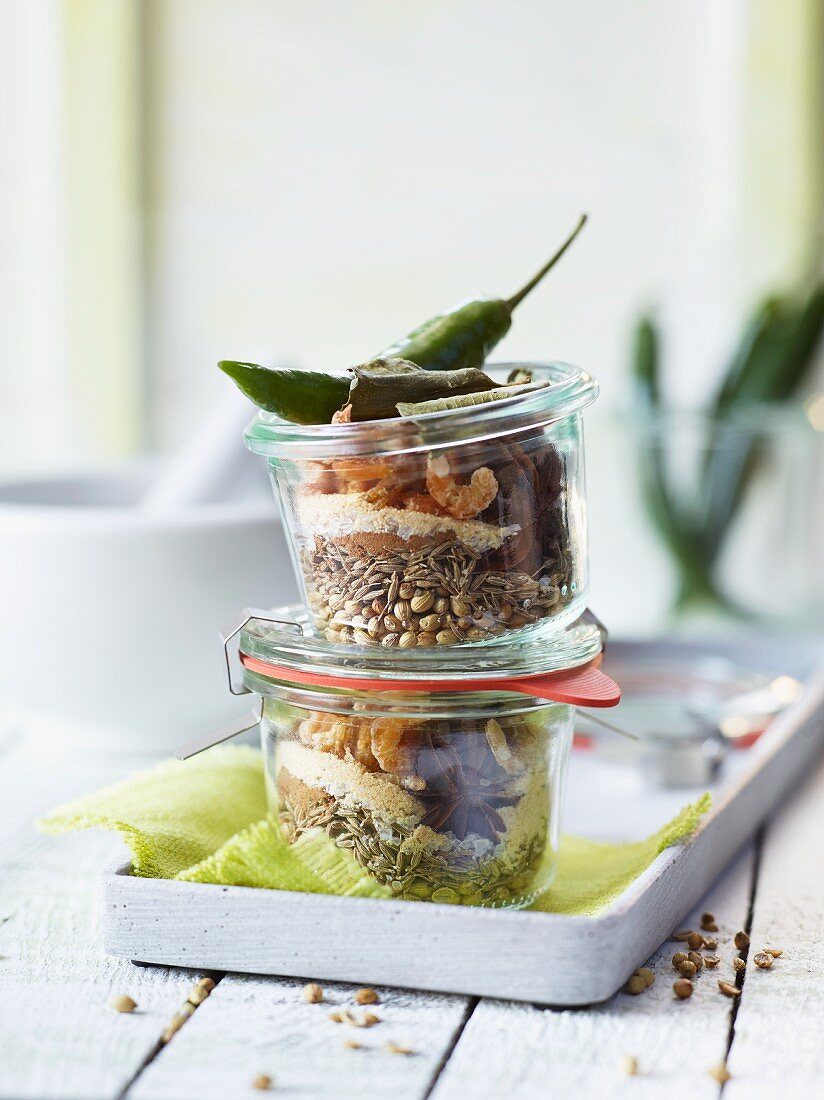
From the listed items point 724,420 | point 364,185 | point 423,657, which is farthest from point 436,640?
point 364,185

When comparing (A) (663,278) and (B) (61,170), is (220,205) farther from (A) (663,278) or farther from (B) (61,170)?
(A) (663,278)

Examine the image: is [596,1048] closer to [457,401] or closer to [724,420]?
[457,401]

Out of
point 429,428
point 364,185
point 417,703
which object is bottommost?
point 417,703

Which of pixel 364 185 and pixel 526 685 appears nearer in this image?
pixel 526 685

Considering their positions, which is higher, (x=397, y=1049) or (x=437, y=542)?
(x=437, y=542)

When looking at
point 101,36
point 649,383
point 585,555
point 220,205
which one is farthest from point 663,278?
point 585,555

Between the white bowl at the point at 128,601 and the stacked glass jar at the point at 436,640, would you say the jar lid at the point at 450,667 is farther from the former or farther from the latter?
the white bowl at the point at 128,601
